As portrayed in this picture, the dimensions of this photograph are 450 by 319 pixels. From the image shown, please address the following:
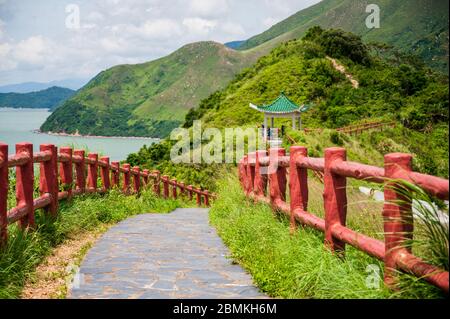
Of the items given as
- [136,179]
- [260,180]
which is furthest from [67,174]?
[136,179]

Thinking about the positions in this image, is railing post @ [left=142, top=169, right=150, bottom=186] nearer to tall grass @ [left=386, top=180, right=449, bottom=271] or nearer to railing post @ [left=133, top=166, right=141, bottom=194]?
railing post @ [left=133, top=166, right=141, bottom=194]

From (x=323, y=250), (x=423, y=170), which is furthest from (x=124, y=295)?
(x=423, y=170)

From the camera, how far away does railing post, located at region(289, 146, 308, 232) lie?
20.8ft

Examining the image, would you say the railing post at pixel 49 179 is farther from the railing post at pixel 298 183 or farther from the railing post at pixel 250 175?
the railing post at pixel 250 175

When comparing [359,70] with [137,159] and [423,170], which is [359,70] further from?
[423,170]

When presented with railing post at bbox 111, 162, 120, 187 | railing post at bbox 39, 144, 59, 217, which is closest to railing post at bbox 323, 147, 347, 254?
railing post at bbox 39, 144, 59, 217

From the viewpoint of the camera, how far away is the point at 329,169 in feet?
17.0

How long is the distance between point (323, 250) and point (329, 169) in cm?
73

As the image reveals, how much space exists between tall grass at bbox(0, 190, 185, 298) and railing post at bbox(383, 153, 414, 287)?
2.98m

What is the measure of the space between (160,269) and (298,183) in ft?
5.76

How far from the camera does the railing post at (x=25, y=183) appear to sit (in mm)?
6500

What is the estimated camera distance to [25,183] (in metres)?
6.52

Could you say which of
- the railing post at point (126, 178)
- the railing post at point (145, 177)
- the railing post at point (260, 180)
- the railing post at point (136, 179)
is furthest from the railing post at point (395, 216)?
the railing post at point (145, 177)

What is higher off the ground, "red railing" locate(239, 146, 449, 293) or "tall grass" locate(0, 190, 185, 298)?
"red railing" locate(239, 146, 449, 293)
